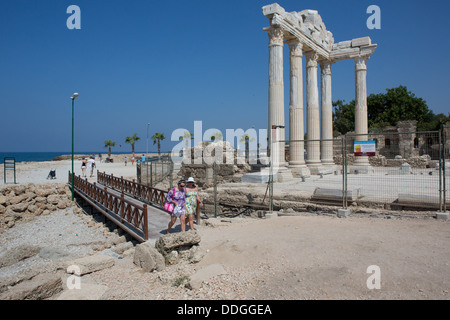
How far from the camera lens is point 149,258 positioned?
649cm

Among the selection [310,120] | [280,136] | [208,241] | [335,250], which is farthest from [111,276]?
[310,120]

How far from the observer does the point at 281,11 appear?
16.2m

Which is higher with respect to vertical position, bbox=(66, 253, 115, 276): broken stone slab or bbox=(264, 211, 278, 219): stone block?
bbox=(264, 211, 278, 219): stone block

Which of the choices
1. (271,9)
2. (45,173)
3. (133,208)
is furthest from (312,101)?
(45,173)

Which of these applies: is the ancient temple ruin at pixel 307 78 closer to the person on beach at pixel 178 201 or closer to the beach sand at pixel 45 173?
the person on beach at pixel 178 201

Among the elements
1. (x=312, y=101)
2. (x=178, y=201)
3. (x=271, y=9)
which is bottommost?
(x=178, y=201)

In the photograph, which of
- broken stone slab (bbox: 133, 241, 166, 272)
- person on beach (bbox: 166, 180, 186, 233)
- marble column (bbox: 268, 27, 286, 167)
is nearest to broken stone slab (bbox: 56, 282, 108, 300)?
broken stone slab (bbox: 133, 241, 166, 272)

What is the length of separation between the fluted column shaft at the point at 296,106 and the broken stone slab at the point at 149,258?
12.8m

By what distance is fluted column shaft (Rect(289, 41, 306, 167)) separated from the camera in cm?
1808

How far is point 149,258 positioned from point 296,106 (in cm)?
1414

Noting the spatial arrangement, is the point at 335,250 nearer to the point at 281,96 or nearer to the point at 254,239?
the point at 254,239

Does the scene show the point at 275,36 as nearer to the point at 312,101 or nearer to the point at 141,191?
the point at 312,101

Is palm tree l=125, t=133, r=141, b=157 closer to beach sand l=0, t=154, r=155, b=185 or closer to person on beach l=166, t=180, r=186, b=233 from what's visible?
beach sand l=0, t=154, r=155, b=185

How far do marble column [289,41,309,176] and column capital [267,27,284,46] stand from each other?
2.17m
